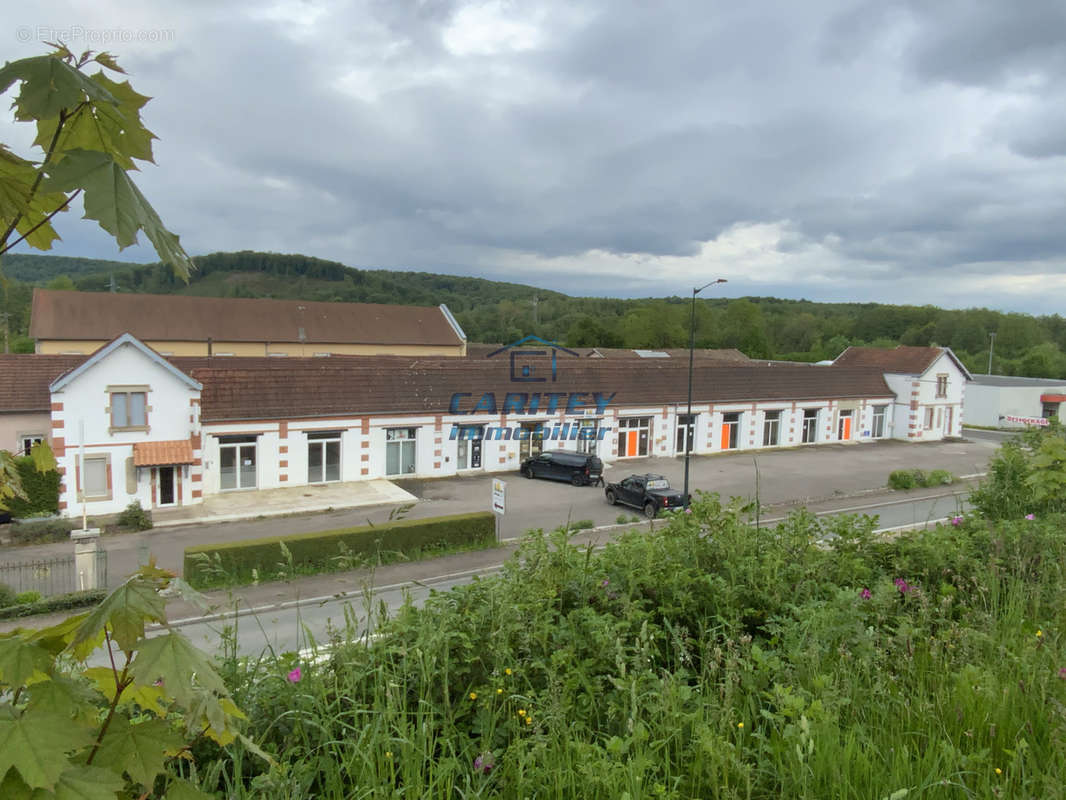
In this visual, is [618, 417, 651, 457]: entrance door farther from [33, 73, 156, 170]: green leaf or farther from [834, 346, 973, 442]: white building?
[33, 73, 156, 170]: green leaf

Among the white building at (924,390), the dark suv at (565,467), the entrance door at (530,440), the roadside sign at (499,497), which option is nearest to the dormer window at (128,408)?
the roadside sign at (499,497)

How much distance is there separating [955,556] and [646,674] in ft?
11.6

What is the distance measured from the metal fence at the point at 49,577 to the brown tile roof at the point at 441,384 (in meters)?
8.99

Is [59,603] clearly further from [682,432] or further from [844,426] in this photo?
[844,426]

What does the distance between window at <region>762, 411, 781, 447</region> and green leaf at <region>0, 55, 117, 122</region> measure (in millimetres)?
42063

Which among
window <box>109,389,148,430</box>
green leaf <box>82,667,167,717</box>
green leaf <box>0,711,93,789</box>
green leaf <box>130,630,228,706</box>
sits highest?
green leaf <box>130,630,228,706</box>

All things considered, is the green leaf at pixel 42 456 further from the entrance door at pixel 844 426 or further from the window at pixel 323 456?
the entrance door at pixel 844 426

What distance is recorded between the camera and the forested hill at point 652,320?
94125mm

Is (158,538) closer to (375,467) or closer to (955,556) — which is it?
(375,467)

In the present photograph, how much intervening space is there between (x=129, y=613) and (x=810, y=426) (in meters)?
45.6

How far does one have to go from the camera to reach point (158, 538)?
2142 centimetres

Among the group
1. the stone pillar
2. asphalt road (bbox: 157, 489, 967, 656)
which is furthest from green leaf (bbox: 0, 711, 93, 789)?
the stone pillar

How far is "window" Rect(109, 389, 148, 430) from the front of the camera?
23.6 meters

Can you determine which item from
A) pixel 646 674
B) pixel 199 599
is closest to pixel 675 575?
pixel 646 674
